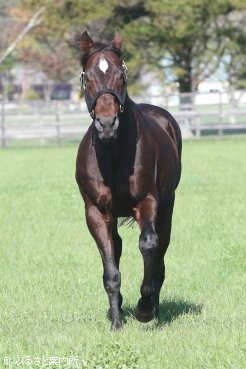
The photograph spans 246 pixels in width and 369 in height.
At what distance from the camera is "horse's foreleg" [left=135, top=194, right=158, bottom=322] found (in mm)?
7363

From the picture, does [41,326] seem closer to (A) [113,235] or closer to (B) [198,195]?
(A) [113,235]

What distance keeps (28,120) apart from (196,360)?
134 ft

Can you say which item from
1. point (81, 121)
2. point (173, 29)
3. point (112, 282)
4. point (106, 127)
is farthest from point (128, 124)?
point (173, 29)

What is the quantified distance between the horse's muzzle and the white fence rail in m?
34.6

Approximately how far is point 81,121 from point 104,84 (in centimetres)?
3780

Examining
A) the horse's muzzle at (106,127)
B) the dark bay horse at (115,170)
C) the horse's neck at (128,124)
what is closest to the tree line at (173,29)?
the horse's neck at (128,124)

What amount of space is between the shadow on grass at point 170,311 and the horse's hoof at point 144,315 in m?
0.16

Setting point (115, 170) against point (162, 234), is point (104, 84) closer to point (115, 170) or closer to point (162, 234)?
point (115, 170)

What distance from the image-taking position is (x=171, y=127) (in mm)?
9344

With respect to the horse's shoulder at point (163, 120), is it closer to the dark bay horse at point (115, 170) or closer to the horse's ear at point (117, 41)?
the dark bay horse at point (115, 170)

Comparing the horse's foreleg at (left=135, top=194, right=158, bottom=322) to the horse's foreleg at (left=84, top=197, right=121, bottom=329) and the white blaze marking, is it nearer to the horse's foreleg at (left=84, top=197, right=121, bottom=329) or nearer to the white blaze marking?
the horse's foreleg at (left=84, top=197, right=121, bottom=329)

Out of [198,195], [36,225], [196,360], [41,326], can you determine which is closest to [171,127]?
[41,326]

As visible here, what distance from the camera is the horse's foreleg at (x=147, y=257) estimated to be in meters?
7.36

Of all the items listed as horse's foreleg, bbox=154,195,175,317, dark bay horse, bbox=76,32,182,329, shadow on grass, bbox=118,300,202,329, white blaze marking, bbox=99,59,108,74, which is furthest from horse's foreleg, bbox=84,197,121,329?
white blaze marking, bbox=99,59,108,74
